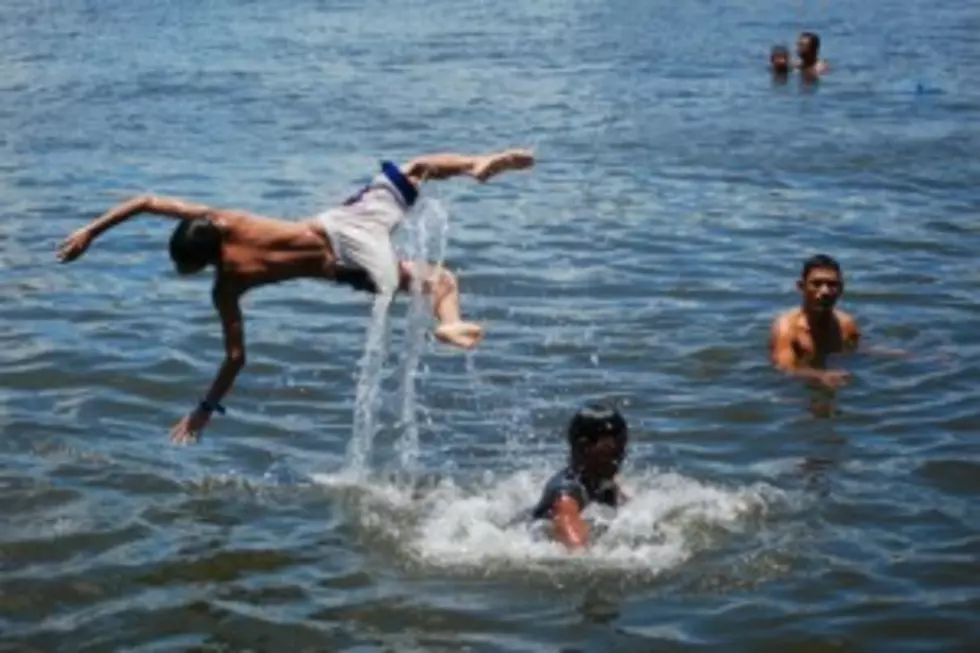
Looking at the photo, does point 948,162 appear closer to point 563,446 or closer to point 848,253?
point 848,253

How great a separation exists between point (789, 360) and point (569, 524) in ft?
11.4

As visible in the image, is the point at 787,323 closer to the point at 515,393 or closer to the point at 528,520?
the point at 515,393

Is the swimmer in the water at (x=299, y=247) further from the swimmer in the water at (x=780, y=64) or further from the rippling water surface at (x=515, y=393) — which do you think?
the swimmer in the water at (x=780, y=64)

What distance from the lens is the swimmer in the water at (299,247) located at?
9016 mm

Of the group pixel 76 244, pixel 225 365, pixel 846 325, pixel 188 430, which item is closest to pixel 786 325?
pixel 846 325

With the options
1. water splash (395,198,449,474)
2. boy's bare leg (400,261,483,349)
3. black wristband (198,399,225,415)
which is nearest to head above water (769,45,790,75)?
water splash (395,198,449,474)

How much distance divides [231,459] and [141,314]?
3.39 meters

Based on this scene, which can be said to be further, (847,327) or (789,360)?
(847,327)

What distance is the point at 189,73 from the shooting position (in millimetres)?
27969

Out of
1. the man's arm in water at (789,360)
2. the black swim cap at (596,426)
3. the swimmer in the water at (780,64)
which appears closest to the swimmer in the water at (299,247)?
the black swim cap at (596,426)

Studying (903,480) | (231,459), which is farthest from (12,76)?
(903,480)

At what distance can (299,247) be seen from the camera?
934 cm

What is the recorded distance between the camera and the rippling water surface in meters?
8.13

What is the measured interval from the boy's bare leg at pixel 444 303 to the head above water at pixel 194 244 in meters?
1.15
